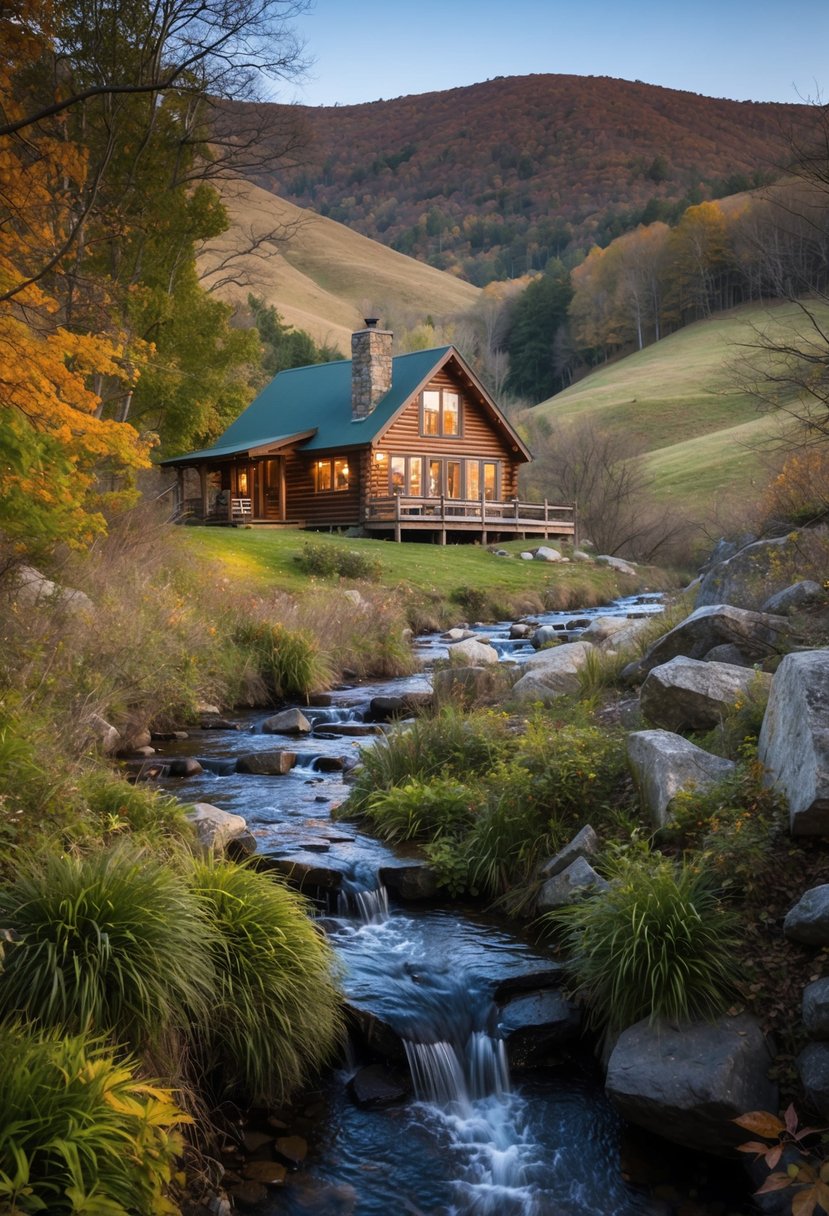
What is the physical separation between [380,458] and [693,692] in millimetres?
28498

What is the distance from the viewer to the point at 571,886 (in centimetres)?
707

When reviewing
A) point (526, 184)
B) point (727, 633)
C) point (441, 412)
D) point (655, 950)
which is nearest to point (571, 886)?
point (655, 950)

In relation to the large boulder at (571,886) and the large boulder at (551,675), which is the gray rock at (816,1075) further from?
the large boulder at (551,675)

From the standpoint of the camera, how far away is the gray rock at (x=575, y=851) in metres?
7.39

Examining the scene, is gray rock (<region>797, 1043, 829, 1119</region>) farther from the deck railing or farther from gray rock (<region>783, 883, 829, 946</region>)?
the deck railing

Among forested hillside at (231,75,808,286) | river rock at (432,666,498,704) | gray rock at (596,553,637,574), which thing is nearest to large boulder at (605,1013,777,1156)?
river rock at (432,666,498,704)

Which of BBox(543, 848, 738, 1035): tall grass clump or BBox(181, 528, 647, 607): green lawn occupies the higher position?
BBox(181, 528, 647, 607): green lawn

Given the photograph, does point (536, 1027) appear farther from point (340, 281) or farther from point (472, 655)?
point (340, 281)

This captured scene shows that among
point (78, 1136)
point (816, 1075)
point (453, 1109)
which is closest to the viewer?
point (78, 1136)

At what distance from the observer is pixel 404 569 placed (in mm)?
27703

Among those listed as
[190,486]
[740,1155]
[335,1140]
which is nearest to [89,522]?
[335,1140]

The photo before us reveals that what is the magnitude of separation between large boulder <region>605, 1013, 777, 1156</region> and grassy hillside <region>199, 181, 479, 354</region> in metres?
91.3

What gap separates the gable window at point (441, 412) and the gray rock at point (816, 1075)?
33.7 meters

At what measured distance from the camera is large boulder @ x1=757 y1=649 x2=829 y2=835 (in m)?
5.88
